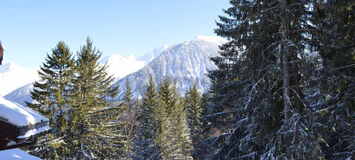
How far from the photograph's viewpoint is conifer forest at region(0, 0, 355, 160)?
33.4 ft

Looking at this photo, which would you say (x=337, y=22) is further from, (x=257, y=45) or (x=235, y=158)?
(x=235, y=158)

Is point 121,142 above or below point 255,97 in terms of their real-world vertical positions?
below

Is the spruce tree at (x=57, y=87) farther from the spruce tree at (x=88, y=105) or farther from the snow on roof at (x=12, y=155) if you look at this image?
the snow on roof at (x=12, y=155)

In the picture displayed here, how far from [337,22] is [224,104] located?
1125 centimetres

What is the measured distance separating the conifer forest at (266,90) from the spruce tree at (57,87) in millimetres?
73

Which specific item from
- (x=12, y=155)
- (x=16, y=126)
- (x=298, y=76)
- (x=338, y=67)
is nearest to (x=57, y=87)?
(x=16, y=126)

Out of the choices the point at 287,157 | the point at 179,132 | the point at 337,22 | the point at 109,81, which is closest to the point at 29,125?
the point at 287,157

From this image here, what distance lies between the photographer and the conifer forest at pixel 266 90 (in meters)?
10.2

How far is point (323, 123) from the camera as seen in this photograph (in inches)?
457

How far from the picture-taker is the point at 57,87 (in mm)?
25500

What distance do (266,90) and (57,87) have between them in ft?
57.1

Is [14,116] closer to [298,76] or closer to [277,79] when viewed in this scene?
[277,79]

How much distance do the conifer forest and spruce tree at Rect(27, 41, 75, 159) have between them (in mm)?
73

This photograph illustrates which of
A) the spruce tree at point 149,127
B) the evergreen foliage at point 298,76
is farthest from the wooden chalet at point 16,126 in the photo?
the spruce tree at point 149,127
